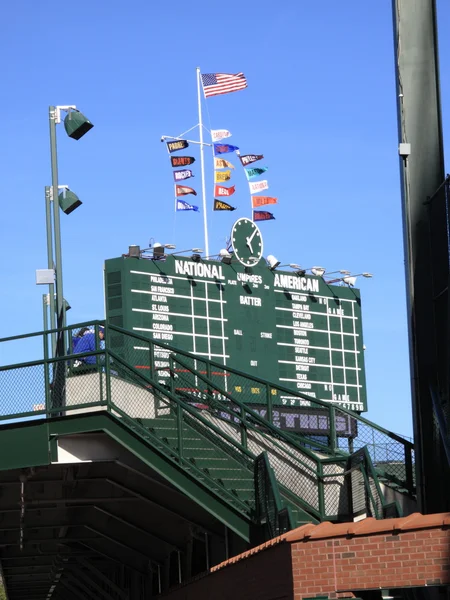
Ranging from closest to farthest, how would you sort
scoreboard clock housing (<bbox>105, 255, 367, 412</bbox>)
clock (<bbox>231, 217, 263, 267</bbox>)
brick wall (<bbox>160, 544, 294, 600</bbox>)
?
brick wall (<bbox>160, 544, 294, 600</bbox>) → scoreboard clock housing (<bbox>105, 255, 367, 412</bbox>) → clock (<bbox>231, 217, 263, 267</bbox>)

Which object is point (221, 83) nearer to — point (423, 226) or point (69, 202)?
point (69, 202)

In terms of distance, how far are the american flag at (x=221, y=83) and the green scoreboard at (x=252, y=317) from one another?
9179 mm

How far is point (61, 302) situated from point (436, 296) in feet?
35.9

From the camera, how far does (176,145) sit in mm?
42094

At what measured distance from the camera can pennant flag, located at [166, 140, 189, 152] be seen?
42.1 m

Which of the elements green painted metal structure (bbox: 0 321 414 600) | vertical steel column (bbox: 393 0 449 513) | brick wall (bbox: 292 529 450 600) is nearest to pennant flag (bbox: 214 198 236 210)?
green painted metal structure (bbox: 0 321 414 600)

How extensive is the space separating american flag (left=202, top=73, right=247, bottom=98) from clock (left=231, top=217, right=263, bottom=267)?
9071 mm

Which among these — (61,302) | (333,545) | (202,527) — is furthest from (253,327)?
(333,545)

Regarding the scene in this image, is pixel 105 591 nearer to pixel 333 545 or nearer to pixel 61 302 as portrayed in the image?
pixel 61 302

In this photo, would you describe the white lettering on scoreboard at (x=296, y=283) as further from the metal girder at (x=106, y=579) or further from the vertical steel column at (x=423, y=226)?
the vertical steel column at (x=423, y=226)

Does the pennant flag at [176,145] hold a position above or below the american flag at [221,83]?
below

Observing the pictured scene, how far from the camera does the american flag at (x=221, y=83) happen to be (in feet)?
137

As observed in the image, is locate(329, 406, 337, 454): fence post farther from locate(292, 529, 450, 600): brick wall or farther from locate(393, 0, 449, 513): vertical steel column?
locate(292, 529, 450, 600): brick wall

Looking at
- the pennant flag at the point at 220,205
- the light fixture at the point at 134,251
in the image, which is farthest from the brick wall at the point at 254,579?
the pennant flag at the point at 220,205
